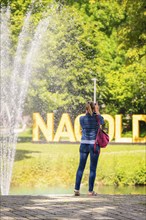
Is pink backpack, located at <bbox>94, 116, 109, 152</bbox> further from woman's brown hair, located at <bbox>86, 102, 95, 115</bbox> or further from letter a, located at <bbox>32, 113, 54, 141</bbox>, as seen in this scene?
letter a, located at <bbox>32, 113, 54, 141</bbox>

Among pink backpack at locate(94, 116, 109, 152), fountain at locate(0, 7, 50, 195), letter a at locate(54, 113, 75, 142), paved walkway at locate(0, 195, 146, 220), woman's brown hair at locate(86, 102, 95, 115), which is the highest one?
fountain at locate(0, 7, 50, 195)

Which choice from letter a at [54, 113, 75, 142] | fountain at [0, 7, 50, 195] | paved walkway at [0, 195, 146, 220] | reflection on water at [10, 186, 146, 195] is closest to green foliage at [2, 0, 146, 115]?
fountain at [0, 7, 50, 195]

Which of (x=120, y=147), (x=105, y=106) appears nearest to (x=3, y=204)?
(x=120, y=147)

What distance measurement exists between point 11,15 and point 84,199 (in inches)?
994

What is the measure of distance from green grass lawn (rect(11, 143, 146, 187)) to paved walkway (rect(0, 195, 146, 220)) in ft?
44.5

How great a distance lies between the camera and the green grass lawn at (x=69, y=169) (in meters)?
25.8

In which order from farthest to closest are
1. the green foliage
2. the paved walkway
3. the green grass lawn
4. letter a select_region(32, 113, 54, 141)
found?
the green foliage
letter a select_region(32, 113, 54, 141)
the green grass lawn
the paved walkway

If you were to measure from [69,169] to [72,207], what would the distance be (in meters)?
17.7

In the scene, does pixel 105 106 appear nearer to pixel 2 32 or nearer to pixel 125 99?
pixel 125 99

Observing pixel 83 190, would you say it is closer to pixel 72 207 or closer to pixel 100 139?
pixel 100 139

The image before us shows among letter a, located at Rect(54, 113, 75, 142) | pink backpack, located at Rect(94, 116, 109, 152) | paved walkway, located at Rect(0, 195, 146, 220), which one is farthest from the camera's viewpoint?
letter a, located at Rect(54, 113, 75, 142)

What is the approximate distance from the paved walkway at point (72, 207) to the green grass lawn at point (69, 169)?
13557mm

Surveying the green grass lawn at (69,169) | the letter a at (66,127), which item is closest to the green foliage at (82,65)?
the letter a at (66,127)

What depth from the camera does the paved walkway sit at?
29.5ft
